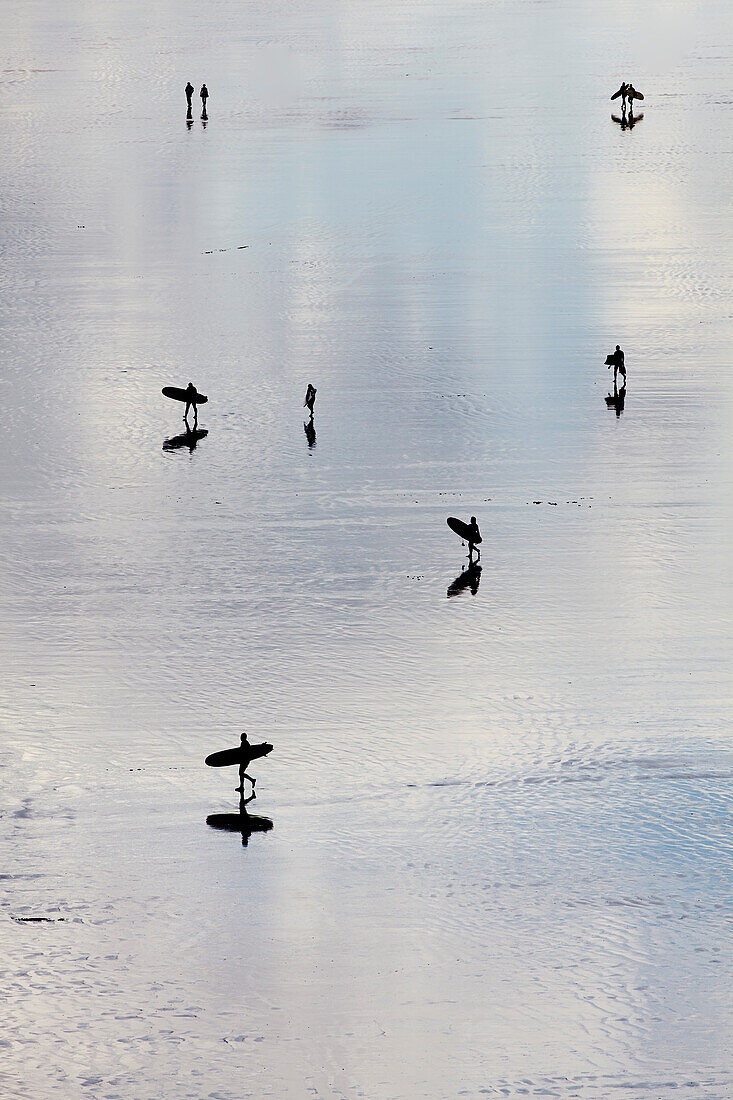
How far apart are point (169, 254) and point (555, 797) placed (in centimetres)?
3971

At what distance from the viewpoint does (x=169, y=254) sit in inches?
2323

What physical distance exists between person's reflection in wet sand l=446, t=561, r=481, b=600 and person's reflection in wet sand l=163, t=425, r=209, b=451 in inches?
415

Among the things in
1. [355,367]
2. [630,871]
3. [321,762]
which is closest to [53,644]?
[321,762]

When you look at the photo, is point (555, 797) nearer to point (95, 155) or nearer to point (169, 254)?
point (169, 254)

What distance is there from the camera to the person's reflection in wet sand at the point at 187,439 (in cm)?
3992

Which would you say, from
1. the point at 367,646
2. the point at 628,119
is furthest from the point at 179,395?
the point at 628,119

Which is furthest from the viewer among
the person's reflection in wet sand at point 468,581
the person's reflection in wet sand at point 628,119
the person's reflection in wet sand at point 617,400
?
the person's reflection in wet sand at point 628,119

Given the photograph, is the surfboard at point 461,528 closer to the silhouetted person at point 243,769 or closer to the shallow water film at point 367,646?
the shallow water film at point 367,646

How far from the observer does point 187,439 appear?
4044cm

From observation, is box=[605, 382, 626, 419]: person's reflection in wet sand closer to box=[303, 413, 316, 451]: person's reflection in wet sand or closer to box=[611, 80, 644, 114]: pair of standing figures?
box=[303, 413, 316, 451]: person's reflection in wet sand

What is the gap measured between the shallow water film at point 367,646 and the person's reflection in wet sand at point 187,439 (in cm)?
21

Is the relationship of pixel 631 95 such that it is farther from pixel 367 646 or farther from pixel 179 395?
pixel 367 646

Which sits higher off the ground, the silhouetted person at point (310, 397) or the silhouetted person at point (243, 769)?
the silhouetted person at point (310, 397)

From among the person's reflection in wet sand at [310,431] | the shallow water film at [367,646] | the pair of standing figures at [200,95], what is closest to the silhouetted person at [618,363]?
the shallow water film at [367,646]
